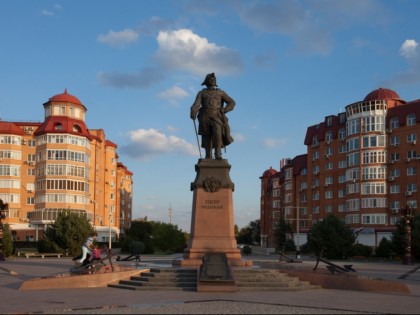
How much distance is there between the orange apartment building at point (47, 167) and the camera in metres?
77.6

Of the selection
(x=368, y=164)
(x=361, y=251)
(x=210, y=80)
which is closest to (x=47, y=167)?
(x=361, y=251)

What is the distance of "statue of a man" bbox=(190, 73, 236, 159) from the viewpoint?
22.1 m

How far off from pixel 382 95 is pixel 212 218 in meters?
62.3

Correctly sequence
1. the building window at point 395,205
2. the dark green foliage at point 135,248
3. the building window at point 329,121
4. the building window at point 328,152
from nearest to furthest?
the dark green foliage at point 135,248 → the building window at point 395,205 → the building window at point 328,152 → the building window at point 329,121

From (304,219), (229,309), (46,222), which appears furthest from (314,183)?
(229,309)

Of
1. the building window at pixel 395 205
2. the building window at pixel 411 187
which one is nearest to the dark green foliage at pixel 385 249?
the building window at pixel 411 187

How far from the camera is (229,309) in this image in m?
13.0

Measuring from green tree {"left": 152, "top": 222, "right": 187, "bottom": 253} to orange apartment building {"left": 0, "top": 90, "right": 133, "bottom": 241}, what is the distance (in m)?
6.66

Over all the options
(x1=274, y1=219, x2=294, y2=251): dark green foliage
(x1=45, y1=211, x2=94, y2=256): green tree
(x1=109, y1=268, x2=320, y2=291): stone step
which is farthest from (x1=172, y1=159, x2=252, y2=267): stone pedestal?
(x1=274, y1=219, x2=294, y2=251): dark green foliage

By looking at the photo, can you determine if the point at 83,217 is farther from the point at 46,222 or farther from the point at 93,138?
the point at 93,138

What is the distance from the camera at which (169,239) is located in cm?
7919

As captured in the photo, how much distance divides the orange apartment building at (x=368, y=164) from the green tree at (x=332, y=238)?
40.6ft

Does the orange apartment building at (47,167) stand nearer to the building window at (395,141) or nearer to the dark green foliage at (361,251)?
the dark green foliage at (361,251)

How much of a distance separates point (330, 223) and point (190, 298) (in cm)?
4482
